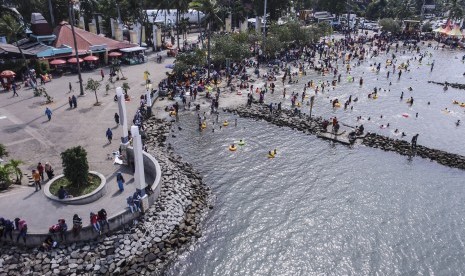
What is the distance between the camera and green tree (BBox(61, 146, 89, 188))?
2295cm

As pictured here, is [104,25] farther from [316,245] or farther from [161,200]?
[316,245]

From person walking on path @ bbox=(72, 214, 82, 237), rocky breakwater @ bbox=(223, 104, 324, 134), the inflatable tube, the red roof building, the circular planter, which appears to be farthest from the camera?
the red roof building

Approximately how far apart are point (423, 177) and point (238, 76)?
32.5 meters

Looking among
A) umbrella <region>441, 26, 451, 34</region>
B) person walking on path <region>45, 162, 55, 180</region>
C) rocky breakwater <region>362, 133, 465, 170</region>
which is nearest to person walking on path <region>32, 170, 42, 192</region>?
person walking on path <region>45, 162, 55, 180</region>

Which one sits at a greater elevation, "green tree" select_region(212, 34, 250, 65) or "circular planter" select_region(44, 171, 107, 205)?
"green tree" select_region(212, 34, 250, 65)

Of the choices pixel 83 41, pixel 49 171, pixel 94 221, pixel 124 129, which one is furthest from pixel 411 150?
pixel 83 41

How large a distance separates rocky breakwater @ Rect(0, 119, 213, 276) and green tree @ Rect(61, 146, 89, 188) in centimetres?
441

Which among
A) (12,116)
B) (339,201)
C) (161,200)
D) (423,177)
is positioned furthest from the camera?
(12,116)

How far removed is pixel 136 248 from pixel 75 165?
21.4 ft

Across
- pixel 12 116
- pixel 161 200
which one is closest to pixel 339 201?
pixel 161 200

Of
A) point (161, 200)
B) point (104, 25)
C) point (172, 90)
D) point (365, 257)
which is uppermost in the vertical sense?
point (104, 25)

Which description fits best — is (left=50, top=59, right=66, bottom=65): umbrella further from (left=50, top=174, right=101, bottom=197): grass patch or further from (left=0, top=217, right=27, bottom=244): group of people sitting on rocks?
(left=0, top=217, right=27, bottom=244): group of people sitting on rocks

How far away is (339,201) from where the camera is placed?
27688 mm

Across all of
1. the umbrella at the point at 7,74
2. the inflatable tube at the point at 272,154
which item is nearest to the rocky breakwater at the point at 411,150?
the inflatable tube at the point at 272,154
